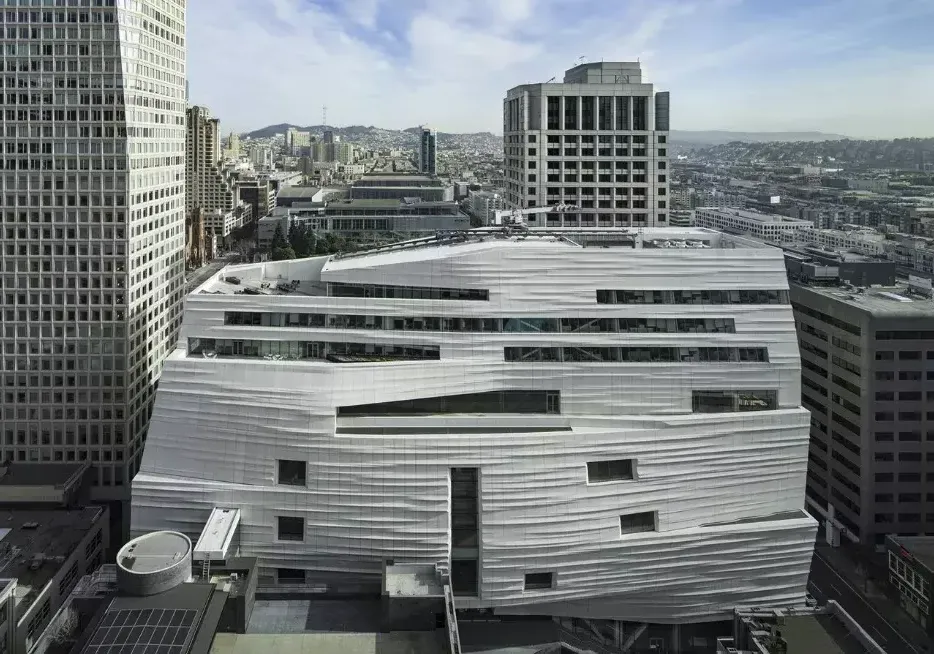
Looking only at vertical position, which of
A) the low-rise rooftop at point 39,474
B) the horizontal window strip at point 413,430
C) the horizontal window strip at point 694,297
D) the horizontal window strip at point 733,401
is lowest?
the low-rise rooftop at point 39,474

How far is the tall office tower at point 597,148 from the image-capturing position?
76625 millimetres

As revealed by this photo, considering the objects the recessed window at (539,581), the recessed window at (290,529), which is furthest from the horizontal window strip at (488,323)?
the recessed window at (539,581)

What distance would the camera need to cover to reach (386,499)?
38625mm

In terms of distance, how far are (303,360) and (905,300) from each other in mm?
45134

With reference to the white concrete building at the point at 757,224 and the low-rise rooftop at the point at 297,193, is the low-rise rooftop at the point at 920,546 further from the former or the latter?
the low-rise rooftop at the point at 297,193

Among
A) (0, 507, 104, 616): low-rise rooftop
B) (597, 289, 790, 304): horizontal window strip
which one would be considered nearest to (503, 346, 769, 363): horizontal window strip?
(597, 289, 790, 304): horizontal window strip

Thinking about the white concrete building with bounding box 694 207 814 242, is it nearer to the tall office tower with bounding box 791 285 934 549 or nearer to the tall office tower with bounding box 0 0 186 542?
the tall office tower with bounding box 791 285 934 549

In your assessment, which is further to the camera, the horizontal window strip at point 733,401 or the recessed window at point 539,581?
the horizontal window strip at point 733,401

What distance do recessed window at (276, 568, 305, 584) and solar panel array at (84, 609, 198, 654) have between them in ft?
28.4

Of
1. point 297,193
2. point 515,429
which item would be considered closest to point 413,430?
point 515,429

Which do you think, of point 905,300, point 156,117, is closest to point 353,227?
point 156,117

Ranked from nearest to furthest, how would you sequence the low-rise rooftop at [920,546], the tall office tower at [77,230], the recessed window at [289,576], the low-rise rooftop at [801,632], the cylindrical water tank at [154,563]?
the cylindrical water tank at [154,563] → the low-rise rooftop at [801,632] → the recessed window at [289,576] → the low-rise rooftop at [920,546] → the tall office tower at [77,230]

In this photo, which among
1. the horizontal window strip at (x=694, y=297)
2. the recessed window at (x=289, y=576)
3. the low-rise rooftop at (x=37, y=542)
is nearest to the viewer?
the recessed window at (x=289, y=576)

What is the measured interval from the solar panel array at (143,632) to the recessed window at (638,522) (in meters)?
20.6
